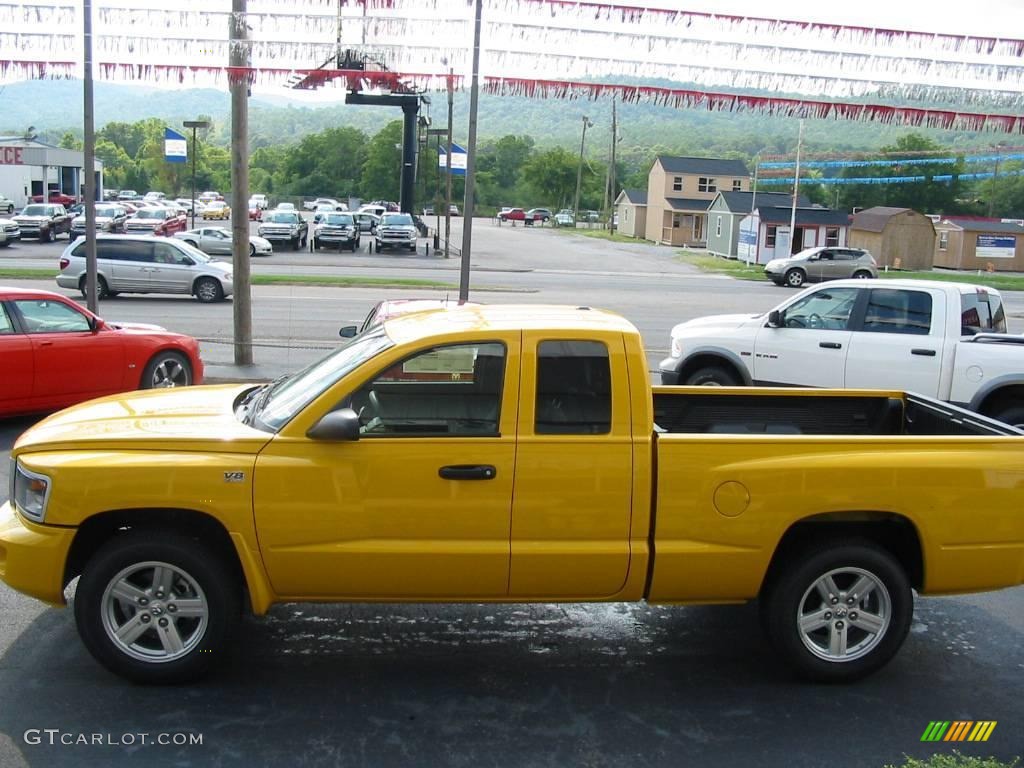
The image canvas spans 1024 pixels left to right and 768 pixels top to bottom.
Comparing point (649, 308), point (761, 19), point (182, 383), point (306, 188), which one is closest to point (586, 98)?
point (761, 19)

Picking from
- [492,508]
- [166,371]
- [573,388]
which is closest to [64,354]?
[166,371]

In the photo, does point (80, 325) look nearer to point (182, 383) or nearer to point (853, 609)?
point (182, 383)

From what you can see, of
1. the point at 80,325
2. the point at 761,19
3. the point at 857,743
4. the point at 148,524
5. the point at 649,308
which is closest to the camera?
the point at 857,743

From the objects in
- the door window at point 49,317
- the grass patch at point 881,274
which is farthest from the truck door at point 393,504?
the grass patch at point 881,274

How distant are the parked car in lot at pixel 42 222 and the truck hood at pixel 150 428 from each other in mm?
47234

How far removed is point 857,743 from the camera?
4.81 metres

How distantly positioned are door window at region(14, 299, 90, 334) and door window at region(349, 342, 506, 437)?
6386 mm

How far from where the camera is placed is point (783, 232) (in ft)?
186

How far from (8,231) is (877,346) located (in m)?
43.8

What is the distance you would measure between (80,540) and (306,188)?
135 m

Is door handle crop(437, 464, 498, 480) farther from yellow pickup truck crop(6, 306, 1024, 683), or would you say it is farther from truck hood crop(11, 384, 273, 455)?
truck hood crop(11, 384, 273, 455)

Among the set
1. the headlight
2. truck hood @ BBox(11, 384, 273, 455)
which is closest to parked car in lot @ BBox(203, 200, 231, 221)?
truck hood @ BBox(11, 384, 273, 455)

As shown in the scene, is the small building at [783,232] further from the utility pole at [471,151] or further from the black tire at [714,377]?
the black tire at [714,377]

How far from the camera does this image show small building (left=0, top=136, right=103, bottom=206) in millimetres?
69625
